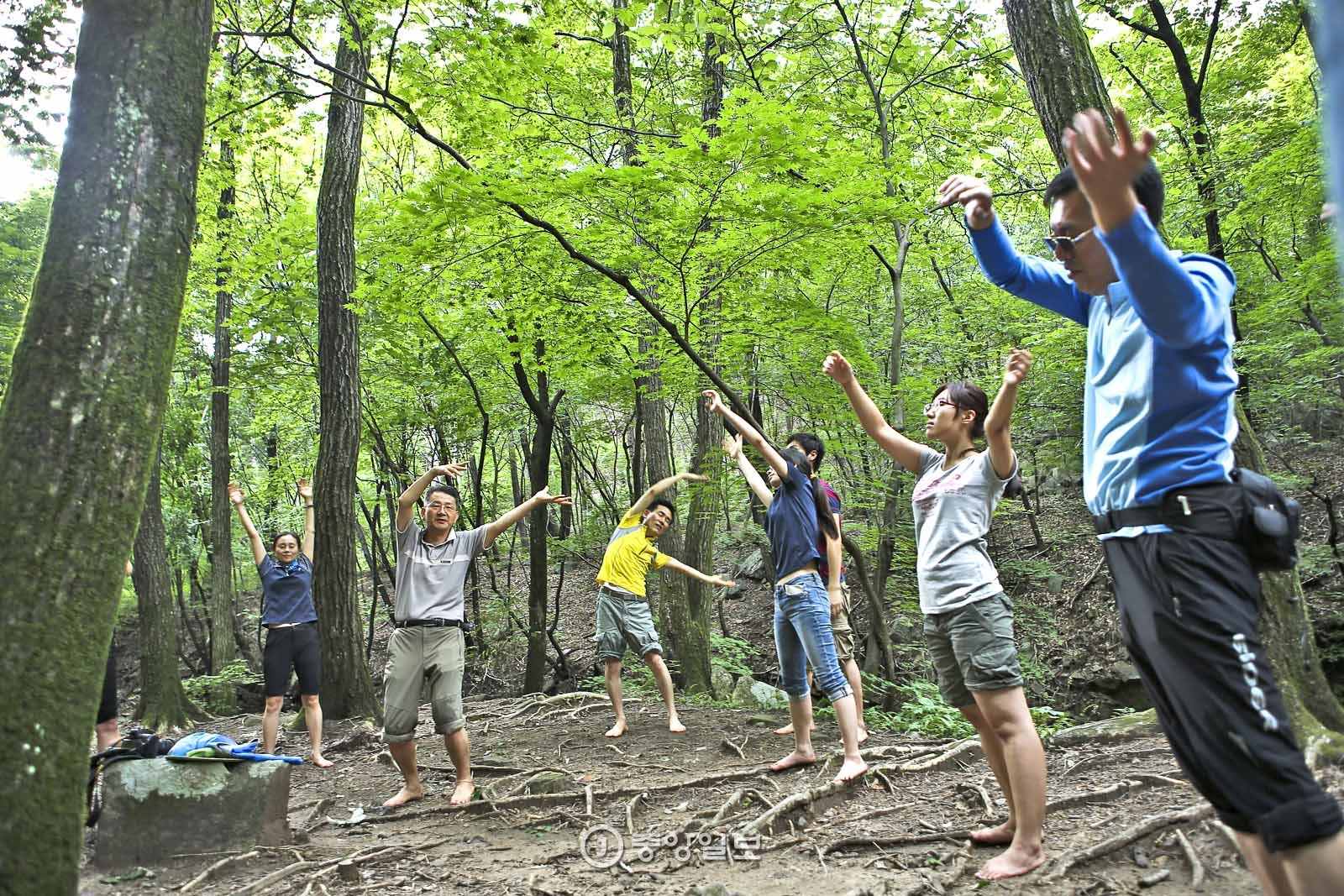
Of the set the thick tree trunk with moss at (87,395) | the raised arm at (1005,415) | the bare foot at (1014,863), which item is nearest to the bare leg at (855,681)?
the bare foot at (1014,863)

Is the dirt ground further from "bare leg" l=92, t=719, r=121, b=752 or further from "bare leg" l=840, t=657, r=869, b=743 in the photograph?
"bare leg" l=92, t=719, r=121, b=752

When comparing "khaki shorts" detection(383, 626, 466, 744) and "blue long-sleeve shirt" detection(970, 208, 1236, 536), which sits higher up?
"blue long-sleeve shirt" detection(970, 208, 1236, 536)

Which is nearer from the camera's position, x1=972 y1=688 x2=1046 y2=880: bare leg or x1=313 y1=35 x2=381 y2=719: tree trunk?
x1=972 y1=688 x2=1046 y2=880: bare leg

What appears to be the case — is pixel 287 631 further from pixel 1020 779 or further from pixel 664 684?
pixel 1020 779

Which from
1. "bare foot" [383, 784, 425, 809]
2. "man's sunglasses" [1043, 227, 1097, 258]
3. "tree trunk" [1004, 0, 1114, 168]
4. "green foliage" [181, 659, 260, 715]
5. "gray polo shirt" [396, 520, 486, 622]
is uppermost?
"tree trunk" [1004, 0, 1114, 168]

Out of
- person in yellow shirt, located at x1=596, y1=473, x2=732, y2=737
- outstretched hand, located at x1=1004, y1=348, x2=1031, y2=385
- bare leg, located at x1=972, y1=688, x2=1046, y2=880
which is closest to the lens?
outstretched hand, located at x1=1004, y1=348, x2=1031, y2=385

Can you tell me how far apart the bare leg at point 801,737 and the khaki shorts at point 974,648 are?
1.89 meters

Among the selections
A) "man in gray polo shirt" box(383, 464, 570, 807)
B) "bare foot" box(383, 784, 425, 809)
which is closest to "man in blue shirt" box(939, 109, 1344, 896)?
"man in gray polo shirt" box(383, 464, 570, 807)

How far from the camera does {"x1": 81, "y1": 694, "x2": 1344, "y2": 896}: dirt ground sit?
327cm

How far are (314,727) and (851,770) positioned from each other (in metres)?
4.84

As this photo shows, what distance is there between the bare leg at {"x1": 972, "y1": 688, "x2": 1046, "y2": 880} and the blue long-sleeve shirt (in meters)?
1.32

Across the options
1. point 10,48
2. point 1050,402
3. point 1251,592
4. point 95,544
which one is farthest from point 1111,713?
point 10,48

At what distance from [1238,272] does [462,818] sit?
44.8 feet

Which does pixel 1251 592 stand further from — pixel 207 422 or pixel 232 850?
pixel 207 422
